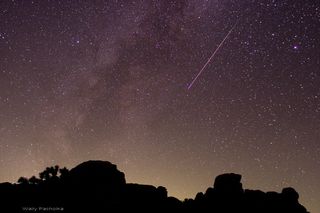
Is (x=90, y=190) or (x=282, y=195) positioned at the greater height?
(x=90, y=190)

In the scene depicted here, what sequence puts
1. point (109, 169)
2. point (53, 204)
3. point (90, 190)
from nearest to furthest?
1. point (53, 204)
2. point (90, 190)
3. point (109, 169)

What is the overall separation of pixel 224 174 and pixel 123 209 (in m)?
12.1

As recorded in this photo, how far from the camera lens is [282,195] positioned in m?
38.3

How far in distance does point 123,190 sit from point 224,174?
11.3 m

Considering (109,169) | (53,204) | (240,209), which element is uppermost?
(109,169)

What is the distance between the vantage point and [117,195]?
3709cm

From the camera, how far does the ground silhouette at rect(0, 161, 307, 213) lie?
112 feet

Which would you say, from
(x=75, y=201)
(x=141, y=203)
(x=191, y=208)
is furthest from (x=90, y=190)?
(x=191, y=208)

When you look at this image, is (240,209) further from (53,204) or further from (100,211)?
(53,204)

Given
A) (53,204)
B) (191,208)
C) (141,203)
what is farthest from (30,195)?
(191,208)

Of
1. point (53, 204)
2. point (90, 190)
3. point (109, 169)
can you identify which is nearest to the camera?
point (53, 204)

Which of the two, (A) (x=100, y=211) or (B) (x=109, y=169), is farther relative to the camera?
(B) (x=109, y=169)

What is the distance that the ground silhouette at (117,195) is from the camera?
3399 centimetres

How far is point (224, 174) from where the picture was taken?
131 ft
